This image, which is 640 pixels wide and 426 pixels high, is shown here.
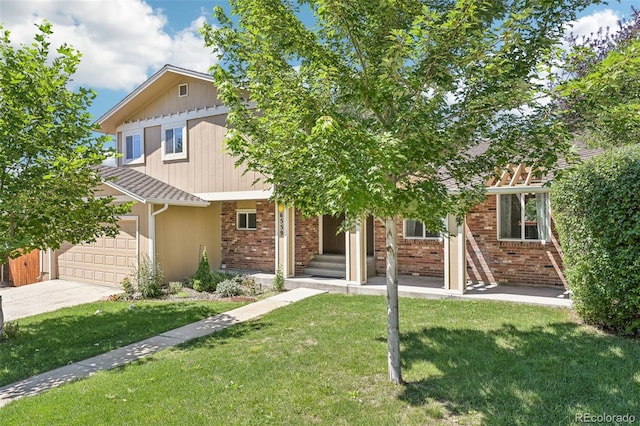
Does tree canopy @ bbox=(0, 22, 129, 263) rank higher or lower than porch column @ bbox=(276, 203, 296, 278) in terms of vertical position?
higher

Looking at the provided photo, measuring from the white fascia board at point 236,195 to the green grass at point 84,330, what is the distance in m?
3.66

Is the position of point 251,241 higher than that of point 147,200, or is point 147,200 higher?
point 147,200

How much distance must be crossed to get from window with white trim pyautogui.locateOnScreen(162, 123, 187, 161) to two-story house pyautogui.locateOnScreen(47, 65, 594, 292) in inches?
1.6

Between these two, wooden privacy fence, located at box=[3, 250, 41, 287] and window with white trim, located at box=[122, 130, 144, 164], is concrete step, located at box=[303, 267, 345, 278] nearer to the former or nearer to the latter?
window with white trim, located at box=[122, 130, 144, 164]

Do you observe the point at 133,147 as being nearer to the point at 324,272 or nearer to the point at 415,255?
the point at 324,272

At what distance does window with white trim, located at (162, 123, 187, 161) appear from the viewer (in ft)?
45.2

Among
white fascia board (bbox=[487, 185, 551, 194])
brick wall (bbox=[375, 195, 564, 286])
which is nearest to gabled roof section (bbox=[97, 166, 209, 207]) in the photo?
brick wall (bbox=[375, 195, 564, 286])

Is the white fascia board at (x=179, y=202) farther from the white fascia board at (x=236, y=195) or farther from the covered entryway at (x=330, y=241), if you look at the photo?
the covered entryway at (x=330, y=241)

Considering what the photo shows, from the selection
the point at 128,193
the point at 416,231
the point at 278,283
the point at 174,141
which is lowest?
the point at 278,283

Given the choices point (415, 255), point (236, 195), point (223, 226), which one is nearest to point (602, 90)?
point (415, 255)

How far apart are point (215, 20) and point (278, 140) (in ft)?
7.10

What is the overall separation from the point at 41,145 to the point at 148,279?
5.36 metres

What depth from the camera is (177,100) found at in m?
14.0

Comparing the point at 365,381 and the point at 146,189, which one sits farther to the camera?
the point at 146,189
